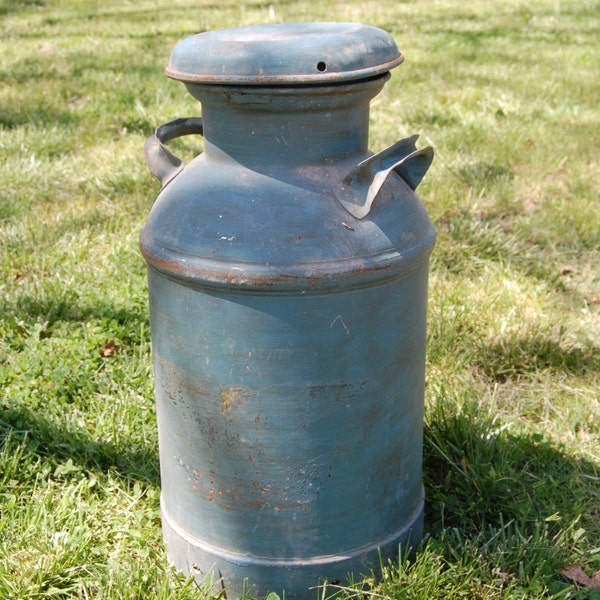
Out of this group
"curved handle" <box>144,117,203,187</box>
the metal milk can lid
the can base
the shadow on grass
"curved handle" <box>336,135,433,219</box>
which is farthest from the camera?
the shadow on grass

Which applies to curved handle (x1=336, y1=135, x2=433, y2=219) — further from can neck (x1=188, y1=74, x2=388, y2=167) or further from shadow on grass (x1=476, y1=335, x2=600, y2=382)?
shadow on grass (x1=476, y1=335, x2=600, y2=382)

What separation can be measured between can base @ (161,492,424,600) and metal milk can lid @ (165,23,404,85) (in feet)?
3.83

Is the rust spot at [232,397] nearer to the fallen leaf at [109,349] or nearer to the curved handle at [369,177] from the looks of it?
the curved handle at [369,177]

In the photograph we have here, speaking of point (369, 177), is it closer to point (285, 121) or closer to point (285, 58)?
point (285, 121)

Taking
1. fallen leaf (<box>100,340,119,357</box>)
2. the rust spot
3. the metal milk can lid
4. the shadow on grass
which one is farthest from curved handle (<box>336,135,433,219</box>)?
fallen leaf (<box>100,340,119,357</box>)

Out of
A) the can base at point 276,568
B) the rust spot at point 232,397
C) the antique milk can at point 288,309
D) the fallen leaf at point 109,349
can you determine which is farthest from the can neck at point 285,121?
the fallen leaf at point 109,349

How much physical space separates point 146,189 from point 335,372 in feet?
9.56

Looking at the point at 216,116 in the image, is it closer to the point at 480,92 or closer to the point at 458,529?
the point at 458,529


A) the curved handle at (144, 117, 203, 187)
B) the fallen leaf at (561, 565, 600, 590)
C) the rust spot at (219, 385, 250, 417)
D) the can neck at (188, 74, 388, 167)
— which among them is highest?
the can neck at (188, 74, 388, 167)

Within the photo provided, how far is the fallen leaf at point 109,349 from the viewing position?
3.23 meters

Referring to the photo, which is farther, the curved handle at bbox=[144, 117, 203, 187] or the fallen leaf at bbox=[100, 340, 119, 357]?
the fallen leaf at bbox=[100, 340, 119, 357]

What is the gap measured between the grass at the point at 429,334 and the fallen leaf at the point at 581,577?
2 cm

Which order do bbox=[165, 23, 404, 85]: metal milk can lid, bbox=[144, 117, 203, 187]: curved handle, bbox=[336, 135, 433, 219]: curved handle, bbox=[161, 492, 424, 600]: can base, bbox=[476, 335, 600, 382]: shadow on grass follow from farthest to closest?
bbox=[476, 335, 600, 382]: shadow on grass → bbox=[144, 117, 203, 187]: curved handle → bbox=[161, 492, 424, 600]: can base → bbox=[336, 135, 433, 219]: curved handle → bbox=[165, 23, 404, 85]: metal milk can lid

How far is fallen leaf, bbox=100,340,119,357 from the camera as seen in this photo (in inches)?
127
